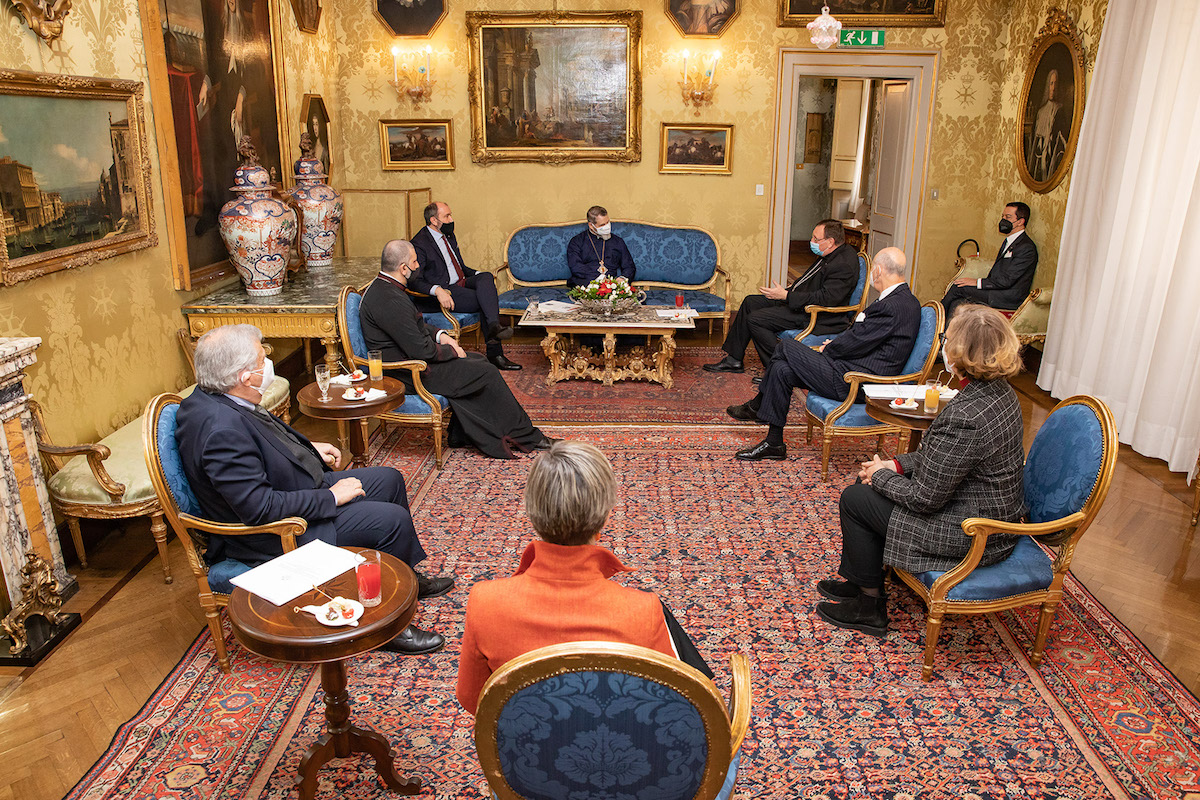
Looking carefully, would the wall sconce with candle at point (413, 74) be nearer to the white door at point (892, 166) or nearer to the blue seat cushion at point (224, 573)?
the white door at point (892, 166)

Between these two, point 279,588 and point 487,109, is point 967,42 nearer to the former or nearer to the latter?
point 487,109

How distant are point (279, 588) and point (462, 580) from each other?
1.67m

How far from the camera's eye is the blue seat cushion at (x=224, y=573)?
3.53 meters

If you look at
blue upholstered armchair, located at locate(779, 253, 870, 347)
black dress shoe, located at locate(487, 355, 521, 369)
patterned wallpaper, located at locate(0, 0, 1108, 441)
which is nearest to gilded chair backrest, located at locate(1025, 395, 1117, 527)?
blue upholstered armchair, located at locate(779, 253, 870, 347)

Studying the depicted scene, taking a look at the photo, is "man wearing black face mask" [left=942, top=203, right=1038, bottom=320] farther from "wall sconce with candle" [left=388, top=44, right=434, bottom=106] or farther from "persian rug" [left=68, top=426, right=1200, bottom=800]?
"wall sconce with candle" [left=388, top=44, right=434, bottom=106]

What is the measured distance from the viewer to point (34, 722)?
3.36 metres

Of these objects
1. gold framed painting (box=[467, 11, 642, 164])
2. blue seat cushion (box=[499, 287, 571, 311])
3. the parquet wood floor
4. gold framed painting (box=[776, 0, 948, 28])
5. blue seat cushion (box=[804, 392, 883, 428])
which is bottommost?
the parquet wood floor

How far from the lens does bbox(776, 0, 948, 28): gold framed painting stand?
9.44 m

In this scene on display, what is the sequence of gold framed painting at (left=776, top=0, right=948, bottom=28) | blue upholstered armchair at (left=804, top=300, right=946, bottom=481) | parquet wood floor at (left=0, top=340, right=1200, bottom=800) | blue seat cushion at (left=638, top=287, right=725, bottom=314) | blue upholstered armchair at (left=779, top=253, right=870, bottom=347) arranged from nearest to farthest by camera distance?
parquet wood floor at (left=0, top=340, right=1200, bottom=800) → blue upholstered armchair at (left=804, top=300, right=946, bottom=481) → blue upholstered armchair at (left=779, top=253, right=870, bottom=347) → blue seat cushion at (left=638, top=287, right=725, bottom=314) → gold framed painting at (left=776, top=0, right=948, bottom=28)

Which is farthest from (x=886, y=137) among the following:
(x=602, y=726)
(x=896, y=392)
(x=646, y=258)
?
(x=602, y=726)

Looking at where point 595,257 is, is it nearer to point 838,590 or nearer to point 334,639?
point 838,590

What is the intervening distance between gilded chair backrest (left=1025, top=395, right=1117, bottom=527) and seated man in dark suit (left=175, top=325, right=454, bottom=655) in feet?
8.97

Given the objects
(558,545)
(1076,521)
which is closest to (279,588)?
(558,545)

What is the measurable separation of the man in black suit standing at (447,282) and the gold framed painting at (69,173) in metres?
3.04
